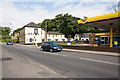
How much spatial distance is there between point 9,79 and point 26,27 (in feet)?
152

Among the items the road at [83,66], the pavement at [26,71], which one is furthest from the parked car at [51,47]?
the pavement at [26,71]

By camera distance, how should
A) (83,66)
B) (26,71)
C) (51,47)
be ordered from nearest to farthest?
1. (26,71)
2. (83,66)
3. (51,47)

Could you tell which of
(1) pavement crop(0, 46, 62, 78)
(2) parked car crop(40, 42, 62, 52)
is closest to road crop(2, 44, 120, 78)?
(1) pavement crop(0, 46, 62, 78)

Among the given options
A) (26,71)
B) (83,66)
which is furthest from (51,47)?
(26,71)

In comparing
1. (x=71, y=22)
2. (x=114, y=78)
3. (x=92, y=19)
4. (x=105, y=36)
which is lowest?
(x=114, y=78)

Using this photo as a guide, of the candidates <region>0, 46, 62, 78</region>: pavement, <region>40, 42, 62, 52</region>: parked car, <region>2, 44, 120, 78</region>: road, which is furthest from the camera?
<region>40, 42, 62, 52</region>: parked car

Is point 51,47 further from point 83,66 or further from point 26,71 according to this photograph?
point 26,71

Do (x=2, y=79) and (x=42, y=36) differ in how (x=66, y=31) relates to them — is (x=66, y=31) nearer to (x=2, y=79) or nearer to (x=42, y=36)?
(x=42, y=36)

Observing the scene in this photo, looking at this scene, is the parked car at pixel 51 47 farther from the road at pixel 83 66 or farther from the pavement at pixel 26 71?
the pavement at pixel 26 71

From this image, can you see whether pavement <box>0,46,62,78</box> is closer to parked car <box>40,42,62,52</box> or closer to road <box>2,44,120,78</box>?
road <box>2,44,120,78</box>

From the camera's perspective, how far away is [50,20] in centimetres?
7938

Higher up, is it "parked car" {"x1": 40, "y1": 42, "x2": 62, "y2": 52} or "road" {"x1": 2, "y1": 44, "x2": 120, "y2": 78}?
"parked car" {"x1": 40, "y1": 42, "x2": 62, "y2": 52}

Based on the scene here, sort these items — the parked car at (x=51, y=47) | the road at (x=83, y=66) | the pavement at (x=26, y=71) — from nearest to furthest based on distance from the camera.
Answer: the pavement at (x=26, y=71)
the road at (x=83, y=66)
the parked car at (x=51, y=47)

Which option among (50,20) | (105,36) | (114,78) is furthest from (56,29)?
(114,78)
